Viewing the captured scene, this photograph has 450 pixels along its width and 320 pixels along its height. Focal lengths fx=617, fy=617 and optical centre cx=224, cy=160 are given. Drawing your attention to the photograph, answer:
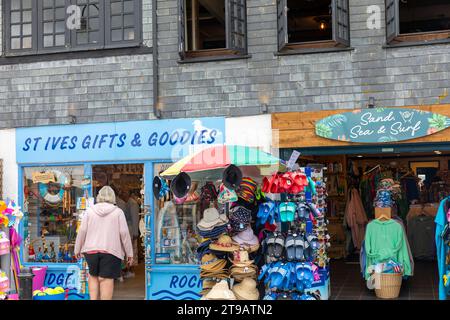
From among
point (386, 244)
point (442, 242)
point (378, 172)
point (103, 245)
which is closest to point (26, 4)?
point (103, 245)

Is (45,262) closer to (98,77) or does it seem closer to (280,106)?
(98,77)

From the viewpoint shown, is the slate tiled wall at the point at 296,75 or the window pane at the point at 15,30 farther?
the window pane at the point at 15,30

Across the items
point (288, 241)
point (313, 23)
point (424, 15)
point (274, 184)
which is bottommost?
point (288, 241)

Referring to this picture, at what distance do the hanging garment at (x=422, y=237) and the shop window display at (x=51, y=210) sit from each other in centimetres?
722

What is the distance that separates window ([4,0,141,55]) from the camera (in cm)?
1047

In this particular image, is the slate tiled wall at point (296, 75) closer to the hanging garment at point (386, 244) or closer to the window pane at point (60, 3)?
the window pane at point (60, 3)

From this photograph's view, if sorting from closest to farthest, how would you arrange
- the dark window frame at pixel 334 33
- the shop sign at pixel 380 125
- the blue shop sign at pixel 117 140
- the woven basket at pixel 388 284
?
the shop sign at pixel 380 125 → the dark window frame at pixel 334 33 → the woven basket at pixel 388 284 → the blue shop sign at pixel 117 140

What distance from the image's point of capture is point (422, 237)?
526 inches

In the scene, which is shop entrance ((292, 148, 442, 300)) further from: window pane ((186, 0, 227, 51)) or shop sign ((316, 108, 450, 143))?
window pane ((186, 0, 227, 51))

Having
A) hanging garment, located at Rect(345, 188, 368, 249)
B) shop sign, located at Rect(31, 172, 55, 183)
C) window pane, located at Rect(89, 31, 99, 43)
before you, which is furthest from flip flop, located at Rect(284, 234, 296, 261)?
hanging garment, located at Rect(345, 188, 368, 249)

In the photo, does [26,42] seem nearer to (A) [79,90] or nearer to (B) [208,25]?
(A) [79,90]

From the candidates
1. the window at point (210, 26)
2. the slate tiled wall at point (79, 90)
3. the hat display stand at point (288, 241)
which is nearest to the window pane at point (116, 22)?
the slate tiled wall at point (79, 90)

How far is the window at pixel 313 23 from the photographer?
9378 millimetres

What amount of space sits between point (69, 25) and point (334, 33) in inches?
181
